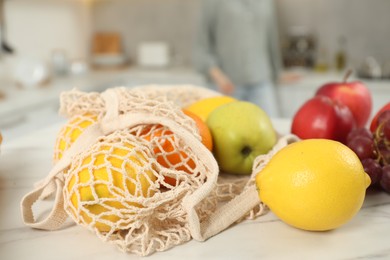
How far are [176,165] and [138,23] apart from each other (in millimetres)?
3113

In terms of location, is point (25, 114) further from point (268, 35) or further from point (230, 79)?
point (268, 35)

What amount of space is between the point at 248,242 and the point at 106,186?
0.56 ft

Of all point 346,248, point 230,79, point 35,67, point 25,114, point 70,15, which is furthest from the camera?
point 70,15

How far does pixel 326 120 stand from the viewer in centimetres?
74

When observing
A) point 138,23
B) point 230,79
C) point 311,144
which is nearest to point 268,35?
point 230,79

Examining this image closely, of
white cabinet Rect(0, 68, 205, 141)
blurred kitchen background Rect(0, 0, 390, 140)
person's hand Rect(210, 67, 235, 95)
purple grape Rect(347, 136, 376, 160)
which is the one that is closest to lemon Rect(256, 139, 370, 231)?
purple grape Rect(347, 136, 376, 160)

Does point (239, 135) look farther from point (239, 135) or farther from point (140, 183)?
point (140, 183)

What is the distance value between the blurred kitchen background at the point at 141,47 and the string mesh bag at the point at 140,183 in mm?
1539

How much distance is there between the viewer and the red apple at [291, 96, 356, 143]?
0.74 metres

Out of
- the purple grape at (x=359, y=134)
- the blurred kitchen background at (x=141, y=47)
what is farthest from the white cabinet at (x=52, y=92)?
the purple grape at (x=359, y=134)

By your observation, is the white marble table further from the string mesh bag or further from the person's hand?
the person's hand

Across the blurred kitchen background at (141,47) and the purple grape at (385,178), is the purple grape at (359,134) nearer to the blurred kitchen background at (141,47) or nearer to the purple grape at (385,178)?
the purple grape at (385,178)

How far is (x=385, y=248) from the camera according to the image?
0.52 m

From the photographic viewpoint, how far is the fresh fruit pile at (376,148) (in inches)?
25.4
